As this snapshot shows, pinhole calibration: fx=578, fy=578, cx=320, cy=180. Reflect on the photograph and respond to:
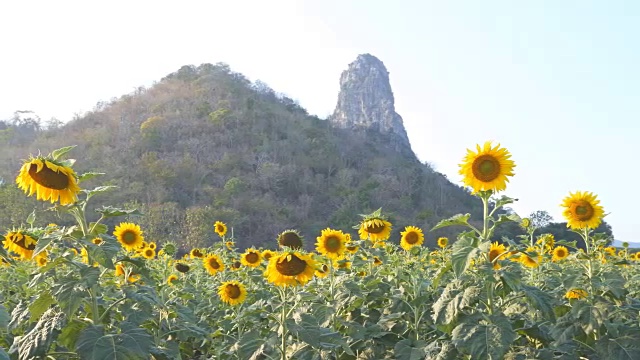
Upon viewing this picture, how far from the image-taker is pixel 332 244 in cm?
539

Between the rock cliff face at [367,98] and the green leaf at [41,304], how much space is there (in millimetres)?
89467

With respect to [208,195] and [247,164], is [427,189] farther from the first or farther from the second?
[208,195]

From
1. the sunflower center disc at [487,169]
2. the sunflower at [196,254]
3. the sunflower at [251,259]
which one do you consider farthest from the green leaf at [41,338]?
the sunflower at [196,254]

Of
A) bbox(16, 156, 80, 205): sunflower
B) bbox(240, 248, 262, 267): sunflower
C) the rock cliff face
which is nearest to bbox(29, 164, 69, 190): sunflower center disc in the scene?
bbox(16, 156, 80, 205): sunflower

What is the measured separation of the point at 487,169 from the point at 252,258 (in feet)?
A: 13.3

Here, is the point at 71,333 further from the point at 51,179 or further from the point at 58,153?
the point at 58,153

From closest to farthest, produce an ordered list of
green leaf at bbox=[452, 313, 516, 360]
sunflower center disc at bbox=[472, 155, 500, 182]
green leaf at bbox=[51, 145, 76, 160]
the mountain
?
1. green leaf at bbox=[452, 313, 516, 360]
2. green leaf at bbox=[51, 145, 76, 160]
3. sunflower center disc at bbox=[472, 155, 500, 182]
4. the mountain

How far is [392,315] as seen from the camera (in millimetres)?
4164

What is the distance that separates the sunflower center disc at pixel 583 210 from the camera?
13.7 feet

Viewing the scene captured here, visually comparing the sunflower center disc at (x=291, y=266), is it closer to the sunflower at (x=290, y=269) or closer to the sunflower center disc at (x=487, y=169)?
the sunflower at (x=290, y=269)

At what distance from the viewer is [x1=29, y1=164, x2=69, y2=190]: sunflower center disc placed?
306 centimetres

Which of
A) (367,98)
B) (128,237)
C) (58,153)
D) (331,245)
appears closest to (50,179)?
(58,153)

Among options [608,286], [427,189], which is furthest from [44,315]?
[427,189]

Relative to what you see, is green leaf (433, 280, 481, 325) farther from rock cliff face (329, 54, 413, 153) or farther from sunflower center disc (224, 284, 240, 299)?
rock cliff face (329, 54, 413, 153)
